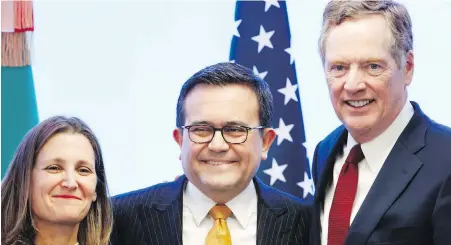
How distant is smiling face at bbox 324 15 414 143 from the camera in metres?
2.08

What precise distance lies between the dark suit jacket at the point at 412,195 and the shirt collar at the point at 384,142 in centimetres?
2

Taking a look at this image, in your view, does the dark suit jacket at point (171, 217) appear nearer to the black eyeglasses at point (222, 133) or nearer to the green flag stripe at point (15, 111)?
the black eyeglasses at point (222, 133)

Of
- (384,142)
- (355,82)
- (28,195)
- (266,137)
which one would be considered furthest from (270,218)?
(28,195)

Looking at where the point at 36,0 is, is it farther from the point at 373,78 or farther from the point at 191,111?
the point at 373,78

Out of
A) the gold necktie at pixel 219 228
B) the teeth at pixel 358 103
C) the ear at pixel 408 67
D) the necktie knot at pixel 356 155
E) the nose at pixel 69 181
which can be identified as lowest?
the gold necktie at pixel 219 228

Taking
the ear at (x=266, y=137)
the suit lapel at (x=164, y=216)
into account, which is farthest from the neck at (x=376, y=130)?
the suit lapel at (x=164, y=216)

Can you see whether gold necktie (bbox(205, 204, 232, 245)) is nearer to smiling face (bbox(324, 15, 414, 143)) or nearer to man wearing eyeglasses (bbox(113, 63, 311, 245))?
man wearing eyeglasses (bbox(113, 63, 311, 245))

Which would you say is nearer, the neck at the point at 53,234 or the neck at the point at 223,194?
the neck at the point at 53,234

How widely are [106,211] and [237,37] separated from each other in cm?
157

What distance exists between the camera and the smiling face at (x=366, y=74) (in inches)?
82.0

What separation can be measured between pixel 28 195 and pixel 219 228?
0.63 meters

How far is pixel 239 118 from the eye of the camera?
2312 mm

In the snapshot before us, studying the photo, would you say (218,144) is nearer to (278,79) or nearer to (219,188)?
(219,188)

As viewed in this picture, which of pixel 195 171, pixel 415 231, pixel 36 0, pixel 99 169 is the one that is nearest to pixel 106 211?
pixel 99 169
